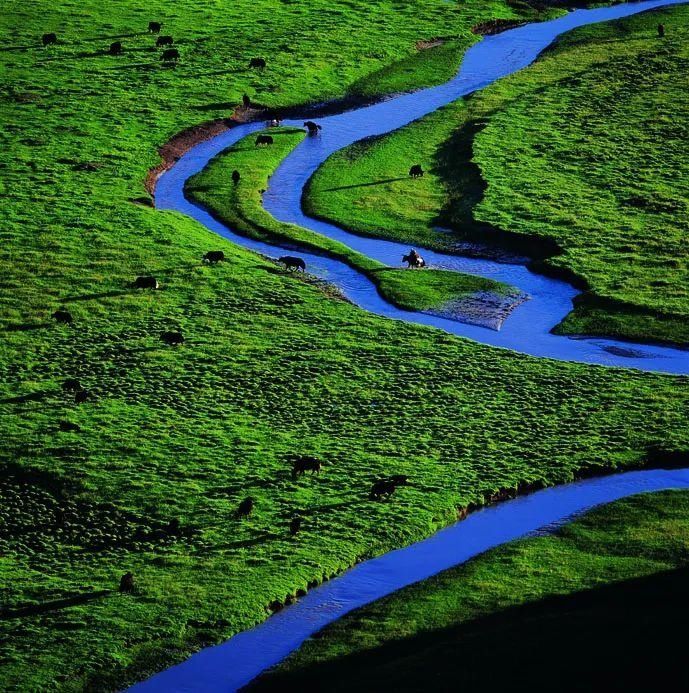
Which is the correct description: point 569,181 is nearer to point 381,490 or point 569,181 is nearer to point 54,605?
point 381,490

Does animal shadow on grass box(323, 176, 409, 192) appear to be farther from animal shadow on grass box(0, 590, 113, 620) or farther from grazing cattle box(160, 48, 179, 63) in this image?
animal shadow on grass box(0, 590, 113, 620)

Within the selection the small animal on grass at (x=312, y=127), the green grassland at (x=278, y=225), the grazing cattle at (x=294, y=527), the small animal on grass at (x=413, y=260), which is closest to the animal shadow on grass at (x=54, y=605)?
the grazing cattle at (x=294, y=527)

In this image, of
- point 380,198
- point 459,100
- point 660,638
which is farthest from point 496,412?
point 459,100

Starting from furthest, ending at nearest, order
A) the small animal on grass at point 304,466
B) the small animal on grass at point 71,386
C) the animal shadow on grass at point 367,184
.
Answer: the animal shadow on grass at point 367,184 < the small animal on grass at point 71,386 < the small animal on grass at point 304,466

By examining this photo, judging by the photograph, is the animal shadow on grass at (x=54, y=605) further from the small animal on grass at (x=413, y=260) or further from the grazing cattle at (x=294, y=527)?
the small animal on grass at (x=413, y=260)

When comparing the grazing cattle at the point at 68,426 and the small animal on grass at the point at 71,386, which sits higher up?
the small animal on grass at the point at 71,386

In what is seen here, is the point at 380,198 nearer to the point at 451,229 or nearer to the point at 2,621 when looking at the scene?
the point at 451,229
